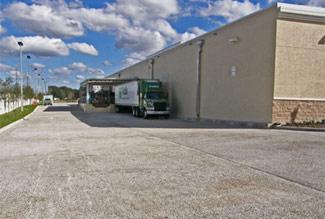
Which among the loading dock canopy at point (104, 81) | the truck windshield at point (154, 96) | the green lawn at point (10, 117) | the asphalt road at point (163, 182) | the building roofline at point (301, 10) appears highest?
the building roofline at point (301, 10)

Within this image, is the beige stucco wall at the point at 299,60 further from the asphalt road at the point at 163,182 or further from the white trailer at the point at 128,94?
the white trailer at the point at 128,94

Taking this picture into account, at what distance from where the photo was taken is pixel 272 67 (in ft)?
61.7

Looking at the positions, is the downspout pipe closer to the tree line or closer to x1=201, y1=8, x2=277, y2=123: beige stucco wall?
x1=201, y1=8, x2=277, y2=123: beige stucco wall

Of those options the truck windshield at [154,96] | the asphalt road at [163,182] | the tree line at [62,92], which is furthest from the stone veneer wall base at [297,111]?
the tree line at [62,92]

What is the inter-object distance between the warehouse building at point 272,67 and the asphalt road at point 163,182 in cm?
839

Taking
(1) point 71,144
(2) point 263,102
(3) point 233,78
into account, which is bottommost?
(1) point 71,144

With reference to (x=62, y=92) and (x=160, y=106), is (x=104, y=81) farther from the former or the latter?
(x=62, y=92)

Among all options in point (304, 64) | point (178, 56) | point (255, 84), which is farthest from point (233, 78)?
point (178, 56)

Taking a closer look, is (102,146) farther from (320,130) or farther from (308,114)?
(308,114)

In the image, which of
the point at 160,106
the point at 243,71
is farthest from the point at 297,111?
the point at 160,106

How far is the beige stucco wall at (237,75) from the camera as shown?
19.2m

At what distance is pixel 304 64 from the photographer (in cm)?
1944

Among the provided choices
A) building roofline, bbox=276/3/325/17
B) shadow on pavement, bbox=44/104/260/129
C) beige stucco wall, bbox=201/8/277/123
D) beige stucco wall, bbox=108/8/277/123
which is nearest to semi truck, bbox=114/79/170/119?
beige stucco wall, bbox=108/8/277/123

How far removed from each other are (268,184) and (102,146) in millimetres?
6546
